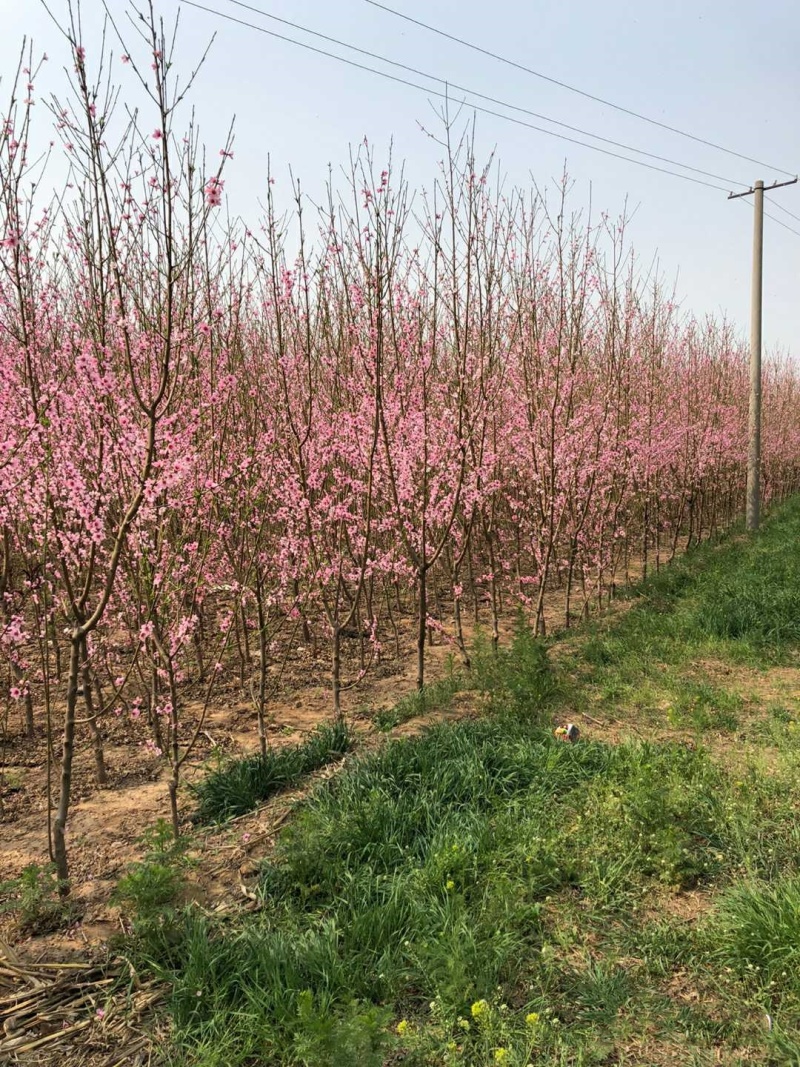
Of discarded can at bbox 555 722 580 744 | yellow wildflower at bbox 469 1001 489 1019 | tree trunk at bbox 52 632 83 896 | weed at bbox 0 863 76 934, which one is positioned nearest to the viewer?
yellow wildflower at bbox 469 1001 489 1019

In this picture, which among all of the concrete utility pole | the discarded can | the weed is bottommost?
the weed

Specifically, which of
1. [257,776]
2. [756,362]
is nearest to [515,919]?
[257,776]

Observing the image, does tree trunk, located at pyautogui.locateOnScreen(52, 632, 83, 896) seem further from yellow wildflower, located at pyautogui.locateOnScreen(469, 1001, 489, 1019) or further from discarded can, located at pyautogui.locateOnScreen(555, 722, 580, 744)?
discarded can, located at pyautogui.locateOnScreen(555, 722, 580, 744)

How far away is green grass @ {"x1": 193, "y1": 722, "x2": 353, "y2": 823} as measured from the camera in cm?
376

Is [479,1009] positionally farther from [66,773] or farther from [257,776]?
[257,776]

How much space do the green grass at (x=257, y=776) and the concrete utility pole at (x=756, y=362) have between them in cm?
1158

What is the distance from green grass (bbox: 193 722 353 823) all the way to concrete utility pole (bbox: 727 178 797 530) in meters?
11.6

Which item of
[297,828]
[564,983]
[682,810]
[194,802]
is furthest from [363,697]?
[564,983]

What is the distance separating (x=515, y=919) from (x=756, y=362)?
13.2 meters

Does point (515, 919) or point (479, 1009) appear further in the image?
point (515, 919)

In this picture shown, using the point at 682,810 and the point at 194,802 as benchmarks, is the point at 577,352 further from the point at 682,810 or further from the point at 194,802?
the point at 194,802

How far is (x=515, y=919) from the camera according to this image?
253 centimetres

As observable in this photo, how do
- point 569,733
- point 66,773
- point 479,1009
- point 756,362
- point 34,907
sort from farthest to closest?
point 756,362 → point 569,733 → point 66,773 → point 34,907 → point 479,1009

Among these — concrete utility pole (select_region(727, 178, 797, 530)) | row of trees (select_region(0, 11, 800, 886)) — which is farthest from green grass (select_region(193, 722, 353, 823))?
concrete utility pole (select_region(727, 178, 797, 530))
